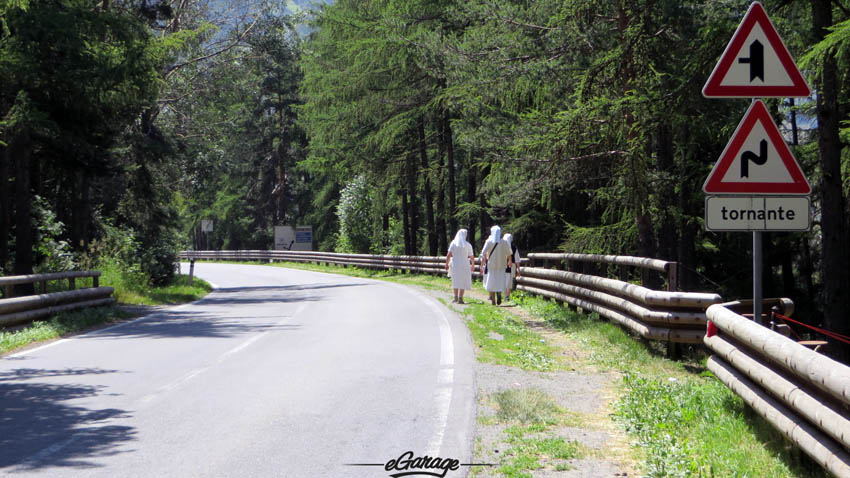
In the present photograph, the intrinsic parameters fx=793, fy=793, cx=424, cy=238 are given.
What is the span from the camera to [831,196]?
12.0m

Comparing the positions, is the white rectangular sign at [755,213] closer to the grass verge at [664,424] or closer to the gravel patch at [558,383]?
the grass verge at [664,424]

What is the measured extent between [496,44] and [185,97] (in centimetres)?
1644

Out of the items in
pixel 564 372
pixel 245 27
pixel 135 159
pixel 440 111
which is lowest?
pixel 564 372

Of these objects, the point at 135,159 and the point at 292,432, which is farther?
the point at 135,159

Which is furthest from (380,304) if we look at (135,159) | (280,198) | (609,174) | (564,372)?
(280,198)

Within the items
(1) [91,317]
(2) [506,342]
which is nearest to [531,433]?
(2) [506,342]

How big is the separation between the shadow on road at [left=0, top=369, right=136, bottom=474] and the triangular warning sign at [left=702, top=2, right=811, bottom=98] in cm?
538

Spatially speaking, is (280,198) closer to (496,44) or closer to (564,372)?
(496,44)

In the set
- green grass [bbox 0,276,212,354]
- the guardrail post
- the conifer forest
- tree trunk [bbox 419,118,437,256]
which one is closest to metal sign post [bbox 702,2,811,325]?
the conifer forest

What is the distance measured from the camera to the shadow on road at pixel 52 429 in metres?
5.68

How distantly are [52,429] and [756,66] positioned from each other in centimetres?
639

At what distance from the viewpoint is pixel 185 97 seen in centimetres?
2992

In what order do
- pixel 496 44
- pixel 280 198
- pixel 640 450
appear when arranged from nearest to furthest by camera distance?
pixel 640 450, pixel 496 44, pixel 280 198

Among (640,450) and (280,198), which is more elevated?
(280,198)
